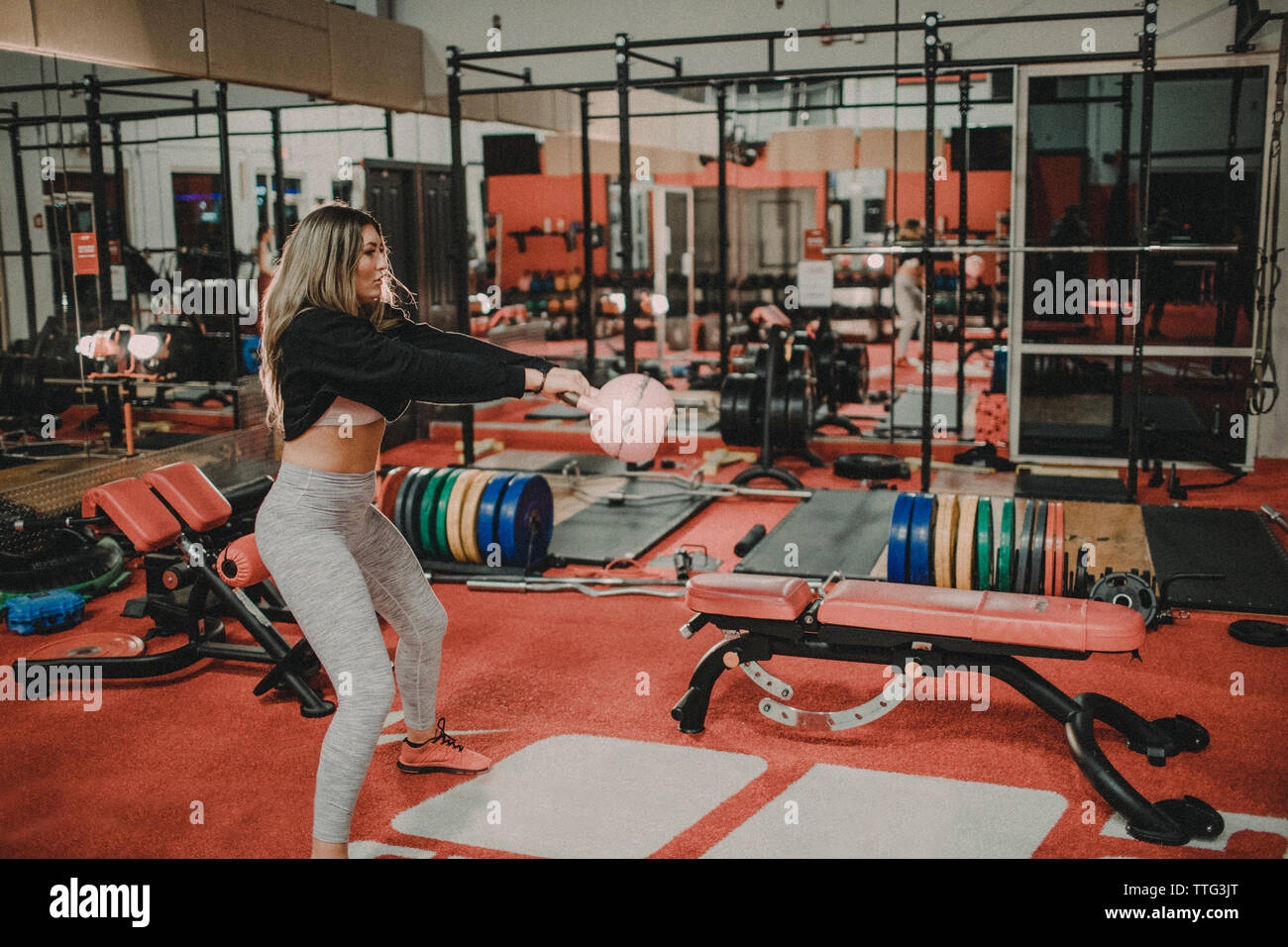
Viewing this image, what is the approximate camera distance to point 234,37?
20.1 feet

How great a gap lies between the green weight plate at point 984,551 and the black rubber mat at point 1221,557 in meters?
0.65

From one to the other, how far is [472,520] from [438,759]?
2024 mm

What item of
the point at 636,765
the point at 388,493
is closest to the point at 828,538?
the point at 388,493

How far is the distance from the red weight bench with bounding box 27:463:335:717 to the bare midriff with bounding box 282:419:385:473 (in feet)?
4.11

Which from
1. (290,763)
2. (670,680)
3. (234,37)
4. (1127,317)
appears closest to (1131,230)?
(1127,317)

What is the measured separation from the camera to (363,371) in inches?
94.5

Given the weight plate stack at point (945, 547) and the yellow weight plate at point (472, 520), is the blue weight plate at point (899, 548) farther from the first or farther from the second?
the yellow weight plate at point (472, 520)

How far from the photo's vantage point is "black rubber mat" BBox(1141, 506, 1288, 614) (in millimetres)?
4488

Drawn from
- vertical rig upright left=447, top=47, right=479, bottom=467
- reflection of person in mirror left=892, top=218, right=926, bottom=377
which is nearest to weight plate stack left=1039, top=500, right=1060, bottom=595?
vertical rig upright left=447, top=47, right=479, bottom=467

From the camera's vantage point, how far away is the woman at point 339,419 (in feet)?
7.90

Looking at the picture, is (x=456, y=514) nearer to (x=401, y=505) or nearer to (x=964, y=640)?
(x=401, y=505)
